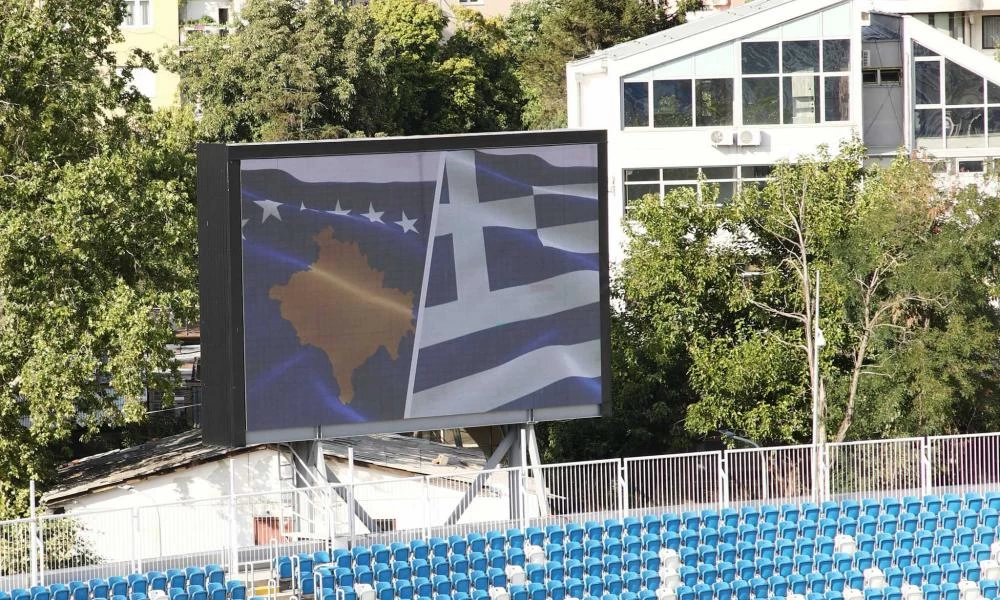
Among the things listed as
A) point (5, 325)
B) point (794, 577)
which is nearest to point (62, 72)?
point (5, 325)

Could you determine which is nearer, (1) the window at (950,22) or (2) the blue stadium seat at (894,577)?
(2) the blue stadium seat at (894,577)

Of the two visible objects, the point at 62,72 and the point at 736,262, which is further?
the point at 736,262

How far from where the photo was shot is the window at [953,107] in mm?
36219

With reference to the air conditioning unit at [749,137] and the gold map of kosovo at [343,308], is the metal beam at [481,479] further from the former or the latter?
the air conditioning unit at [749,137]

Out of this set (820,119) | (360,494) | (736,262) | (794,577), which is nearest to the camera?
(794,577)

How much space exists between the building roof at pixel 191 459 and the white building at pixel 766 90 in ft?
26.5

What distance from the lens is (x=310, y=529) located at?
23188mm

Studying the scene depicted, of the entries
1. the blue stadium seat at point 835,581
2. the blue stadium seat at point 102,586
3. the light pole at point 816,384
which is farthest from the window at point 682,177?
the blue stadium seat at point 102,586

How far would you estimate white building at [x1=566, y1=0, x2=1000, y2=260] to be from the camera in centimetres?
3466

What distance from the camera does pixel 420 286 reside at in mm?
22344

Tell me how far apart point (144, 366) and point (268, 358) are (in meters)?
Result: 6.13

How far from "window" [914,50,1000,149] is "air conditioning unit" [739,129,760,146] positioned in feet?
13.8

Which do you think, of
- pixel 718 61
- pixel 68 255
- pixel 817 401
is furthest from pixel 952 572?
pixel 718 61

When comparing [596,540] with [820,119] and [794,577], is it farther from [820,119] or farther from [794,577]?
[820,119]
